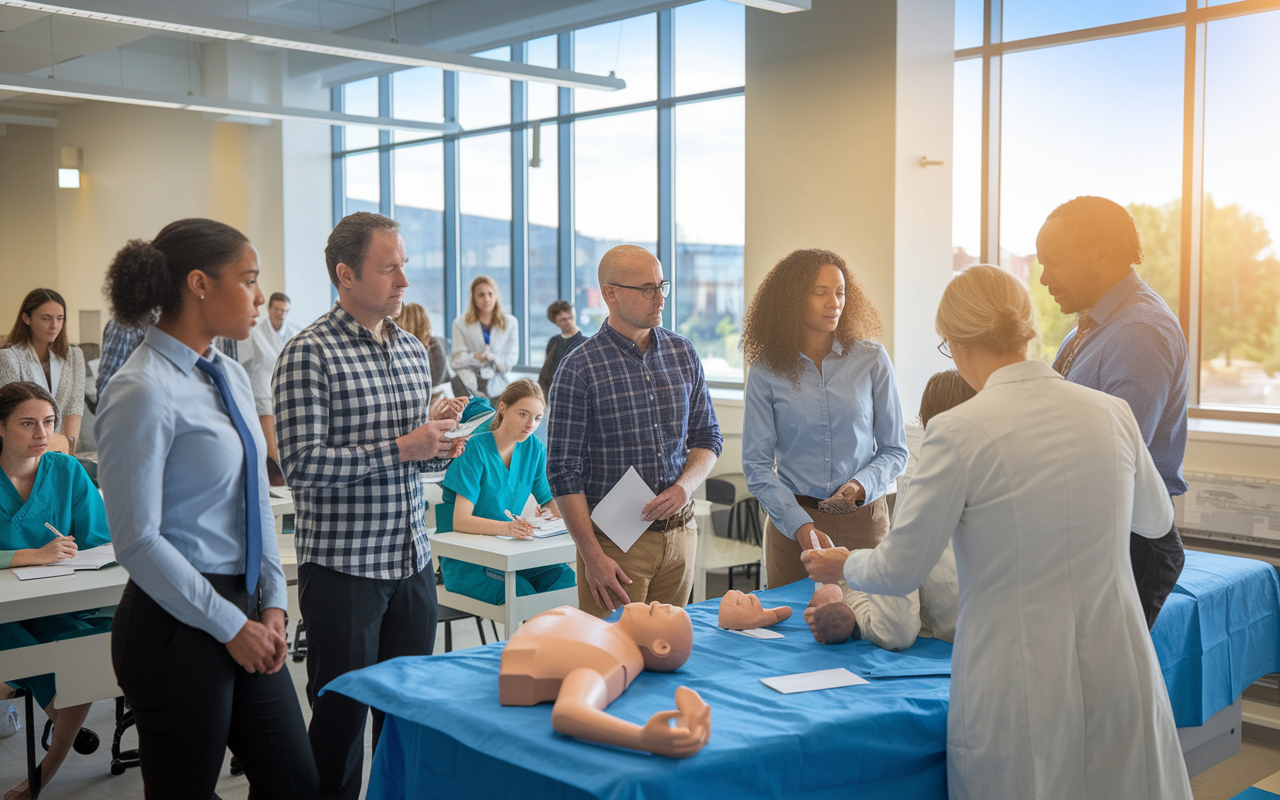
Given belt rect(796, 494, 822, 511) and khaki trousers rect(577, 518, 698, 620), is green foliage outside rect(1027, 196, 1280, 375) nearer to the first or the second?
belt rect(796, 494, 822, 511)

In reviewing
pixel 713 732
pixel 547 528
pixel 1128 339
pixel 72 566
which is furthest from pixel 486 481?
pixel 1128 339

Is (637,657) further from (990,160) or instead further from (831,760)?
(990,160)

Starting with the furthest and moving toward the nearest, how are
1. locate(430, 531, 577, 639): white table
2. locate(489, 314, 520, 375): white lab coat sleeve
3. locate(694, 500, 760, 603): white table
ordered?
locate(489, 314, 520, 375): white lab coat sleeve, locate(694, 500, 760, 603): white table, locate(430, 531, 577, 639): white table

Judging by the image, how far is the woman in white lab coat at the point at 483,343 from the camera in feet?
25.8

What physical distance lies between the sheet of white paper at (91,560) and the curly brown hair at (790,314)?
2.03 meters

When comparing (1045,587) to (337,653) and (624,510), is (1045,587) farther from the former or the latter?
(337,653)

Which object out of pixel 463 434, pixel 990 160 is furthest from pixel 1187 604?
pixel 990 160

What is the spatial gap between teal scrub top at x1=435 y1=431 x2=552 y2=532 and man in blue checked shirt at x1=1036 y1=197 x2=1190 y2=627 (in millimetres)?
2015

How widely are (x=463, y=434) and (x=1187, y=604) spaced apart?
6.46 ft

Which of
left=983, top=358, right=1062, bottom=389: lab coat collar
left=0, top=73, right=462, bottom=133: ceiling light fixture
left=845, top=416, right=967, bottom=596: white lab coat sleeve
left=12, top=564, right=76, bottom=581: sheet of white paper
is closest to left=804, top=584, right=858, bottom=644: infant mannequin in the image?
left=845, top=416, right=967, bottom=596: white lab coat sleeve

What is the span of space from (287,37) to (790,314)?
15.3 ft

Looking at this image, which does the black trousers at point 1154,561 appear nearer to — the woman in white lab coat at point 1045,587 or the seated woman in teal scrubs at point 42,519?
the woman in white lab coat at point 1045,587

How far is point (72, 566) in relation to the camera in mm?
2943

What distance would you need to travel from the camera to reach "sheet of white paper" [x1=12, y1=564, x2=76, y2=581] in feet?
9.34
